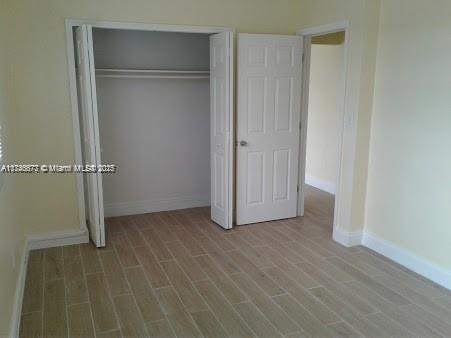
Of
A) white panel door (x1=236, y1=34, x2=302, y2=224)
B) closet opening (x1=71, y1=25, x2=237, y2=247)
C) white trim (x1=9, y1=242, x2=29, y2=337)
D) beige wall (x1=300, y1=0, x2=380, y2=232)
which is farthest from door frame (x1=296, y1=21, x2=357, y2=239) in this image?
white trim (x1=9, y1=242, x2=29, y2=337)

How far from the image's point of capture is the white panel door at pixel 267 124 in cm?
430

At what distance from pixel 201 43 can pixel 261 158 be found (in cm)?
173

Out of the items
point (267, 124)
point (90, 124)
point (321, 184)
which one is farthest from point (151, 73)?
point (321, 184)

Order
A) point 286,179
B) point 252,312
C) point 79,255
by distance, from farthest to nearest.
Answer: point 286,179 → point 79,255 → point 252,312

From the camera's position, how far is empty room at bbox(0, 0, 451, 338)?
2.90 m

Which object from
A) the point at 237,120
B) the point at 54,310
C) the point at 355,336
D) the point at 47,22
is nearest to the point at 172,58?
the point at 237,120

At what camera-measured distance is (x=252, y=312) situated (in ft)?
9.32

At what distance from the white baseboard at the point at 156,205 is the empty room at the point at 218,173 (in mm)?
21

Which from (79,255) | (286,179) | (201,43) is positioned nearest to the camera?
(79,255)

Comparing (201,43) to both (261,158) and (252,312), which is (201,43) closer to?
(261,158)

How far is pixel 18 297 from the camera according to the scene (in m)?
2.86

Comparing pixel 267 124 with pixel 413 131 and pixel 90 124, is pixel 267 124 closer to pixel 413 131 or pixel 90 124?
pixel 413 131

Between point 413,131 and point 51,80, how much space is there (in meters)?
3.32

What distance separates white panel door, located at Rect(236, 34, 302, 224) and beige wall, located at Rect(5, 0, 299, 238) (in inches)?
24.7
